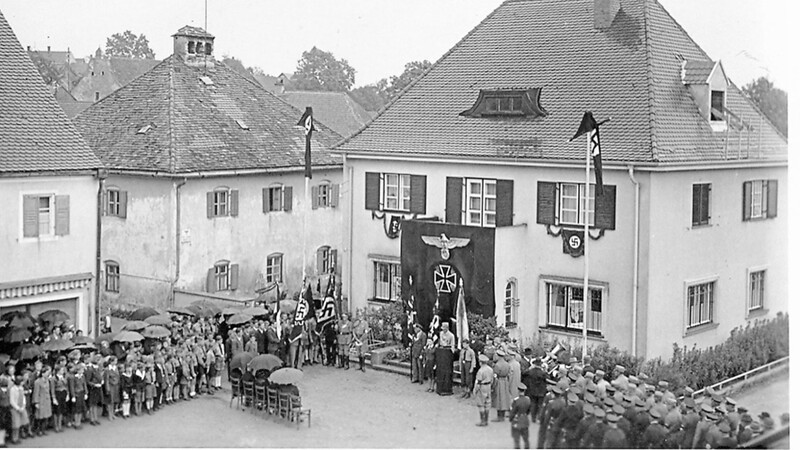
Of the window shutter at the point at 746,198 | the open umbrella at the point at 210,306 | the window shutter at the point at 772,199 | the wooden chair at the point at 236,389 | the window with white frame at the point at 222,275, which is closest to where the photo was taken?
the window shutter at the point at 772,199

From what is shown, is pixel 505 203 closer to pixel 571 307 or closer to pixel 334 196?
pixel 571 307

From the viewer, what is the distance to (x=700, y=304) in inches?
750

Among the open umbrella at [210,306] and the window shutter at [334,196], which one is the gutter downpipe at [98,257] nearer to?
the open umbrella at [210,306]

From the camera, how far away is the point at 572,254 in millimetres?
19375

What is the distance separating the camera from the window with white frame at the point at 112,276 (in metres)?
25.1

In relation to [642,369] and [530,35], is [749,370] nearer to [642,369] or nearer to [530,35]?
[642,369]

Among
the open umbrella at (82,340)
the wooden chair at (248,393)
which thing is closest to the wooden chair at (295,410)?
the wooden chair at (248,393)

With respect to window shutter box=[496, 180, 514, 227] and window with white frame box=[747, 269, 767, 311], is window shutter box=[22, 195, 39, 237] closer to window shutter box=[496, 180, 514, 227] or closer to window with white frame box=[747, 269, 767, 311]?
window shutter box=[496, 180, 514, 227]

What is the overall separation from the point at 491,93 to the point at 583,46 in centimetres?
199

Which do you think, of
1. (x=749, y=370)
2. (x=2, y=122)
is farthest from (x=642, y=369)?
(x=2, y=122)

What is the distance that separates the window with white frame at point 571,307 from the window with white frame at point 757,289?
260cm

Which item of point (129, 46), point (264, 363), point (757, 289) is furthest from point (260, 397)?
point (129, 46)

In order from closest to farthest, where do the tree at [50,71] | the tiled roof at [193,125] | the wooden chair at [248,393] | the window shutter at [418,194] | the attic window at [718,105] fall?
the wooden chair at [248,393]
the attic window at [718,105]
the window shutter at [418,194]
the tiled roof at [193,125]
the tree at [50,71]

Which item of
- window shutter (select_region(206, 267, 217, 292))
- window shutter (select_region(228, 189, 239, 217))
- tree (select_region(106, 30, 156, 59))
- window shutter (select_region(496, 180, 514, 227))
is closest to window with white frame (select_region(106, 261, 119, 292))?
window shutter (select_region(206, 267, 217, 292))
